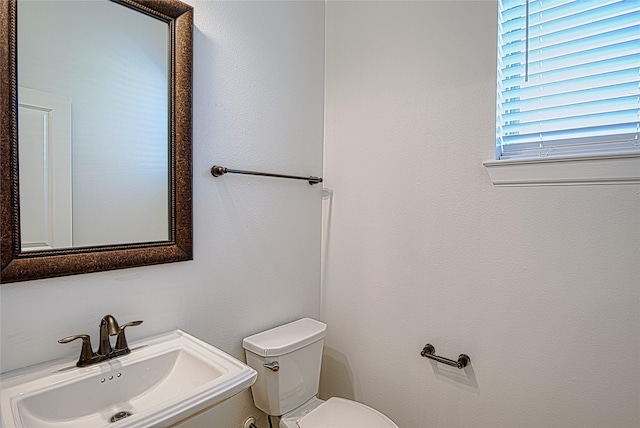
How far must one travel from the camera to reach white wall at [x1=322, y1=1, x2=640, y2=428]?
1131 millimetres

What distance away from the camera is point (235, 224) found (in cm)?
146

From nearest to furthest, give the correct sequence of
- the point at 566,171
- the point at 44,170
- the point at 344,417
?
the point at 44,170, the point at 566,171, the point at 344,417

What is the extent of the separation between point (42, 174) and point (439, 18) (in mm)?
1529

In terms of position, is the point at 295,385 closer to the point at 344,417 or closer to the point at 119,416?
the point at 344,417

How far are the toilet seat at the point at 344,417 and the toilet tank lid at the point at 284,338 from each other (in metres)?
0.28

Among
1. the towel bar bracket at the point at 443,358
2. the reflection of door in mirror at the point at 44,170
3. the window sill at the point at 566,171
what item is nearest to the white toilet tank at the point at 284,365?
the towel bar bracket at the point at 443,358

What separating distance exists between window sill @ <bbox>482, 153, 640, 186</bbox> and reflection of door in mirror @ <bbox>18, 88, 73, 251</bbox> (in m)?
1.42

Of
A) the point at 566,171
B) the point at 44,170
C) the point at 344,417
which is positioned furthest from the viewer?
the point at 344,417

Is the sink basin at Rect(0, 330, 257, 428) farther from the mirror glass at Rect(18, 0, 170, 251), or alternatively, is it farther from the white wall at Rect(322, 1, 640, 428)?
the white wall at Rect(322, 1, 640, 428)

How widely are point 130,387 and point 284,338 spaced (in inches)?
23.7

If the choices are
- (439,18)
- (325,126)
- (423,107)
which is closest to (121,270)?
(325,126)

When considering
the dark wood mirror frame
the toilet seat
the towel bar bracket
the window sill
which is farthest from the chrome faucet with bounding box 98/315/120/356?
the window sill

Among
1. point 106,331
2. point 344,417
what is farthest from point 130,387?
point 344,417

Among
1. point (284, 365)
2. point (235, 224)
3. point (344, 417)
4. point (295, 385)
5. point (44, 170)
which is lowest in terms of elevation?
point (344, 417)
